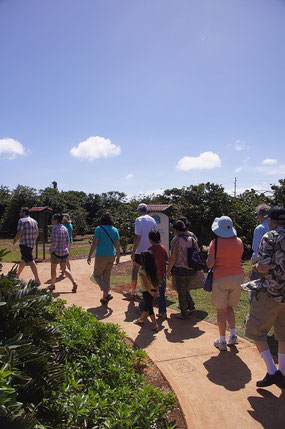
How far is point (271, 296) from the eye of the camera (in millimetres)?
3148

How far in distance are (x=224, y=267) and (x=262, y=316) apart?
0.91m

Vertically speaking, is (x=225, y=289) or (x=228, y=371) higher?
(x=225, y=289)

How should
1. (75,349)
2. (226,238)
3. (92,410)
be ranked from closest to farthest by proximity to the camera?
(92,410) < (75,349) < (226,238)

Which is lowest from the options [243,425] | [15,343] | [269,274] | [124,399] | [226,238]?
[243,425]

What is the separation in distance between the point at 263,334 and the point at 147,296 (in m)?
1.92

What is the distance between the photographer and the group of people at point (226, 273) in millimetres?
3164

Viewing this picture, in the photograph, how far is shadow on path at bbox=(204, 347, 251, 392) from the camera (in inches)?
131

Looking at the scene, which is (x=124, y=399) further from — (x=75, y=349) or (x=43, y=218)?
(x=43, y=218)

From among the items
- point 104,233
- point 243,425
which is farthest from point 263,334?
point 104,233

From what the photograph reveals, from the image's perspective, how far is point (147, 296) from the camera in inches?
190

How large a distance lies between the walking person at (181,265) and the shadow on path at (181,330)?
0.16m

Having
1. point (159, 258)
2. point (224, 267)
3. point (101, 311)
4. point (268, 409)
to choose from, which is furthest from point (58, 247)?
point (268, 409)

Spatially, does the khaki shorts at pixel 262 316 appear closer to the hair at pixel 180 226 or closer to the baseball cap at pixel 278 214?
the baseball cap at pixel 278 214

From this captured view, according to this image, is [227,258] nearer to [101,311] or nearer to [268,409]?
[268,409]
